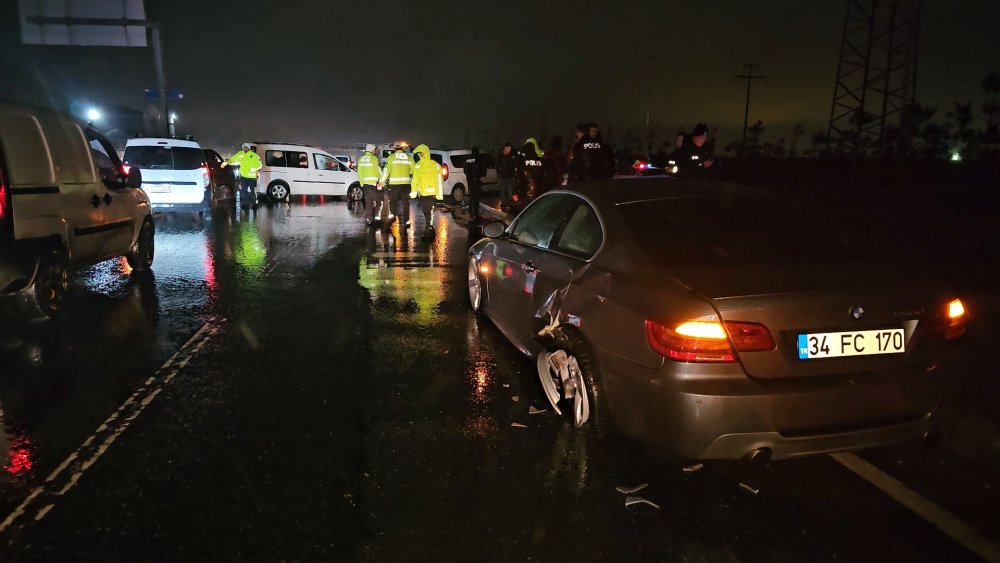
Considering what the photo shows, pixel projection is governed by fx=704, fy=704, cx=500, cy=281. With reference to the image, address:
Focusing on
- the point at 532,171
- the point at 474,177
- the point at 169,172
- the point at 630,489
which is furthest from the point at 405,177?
the point at 630,489

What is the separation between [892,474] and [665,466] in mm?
1158

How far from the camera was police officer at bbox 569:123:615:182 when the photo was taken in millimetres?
12812

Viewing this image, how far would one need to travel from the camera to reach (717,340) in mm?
3127

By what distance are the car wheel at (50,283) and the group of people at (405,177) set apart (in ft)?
23.8

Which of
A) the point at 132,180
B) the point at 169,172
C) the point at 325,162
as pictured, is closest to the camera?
the point at 132,180

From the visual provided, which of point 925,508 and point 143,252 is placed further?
point 143,252

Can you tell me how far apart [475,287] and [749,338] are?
159 inches

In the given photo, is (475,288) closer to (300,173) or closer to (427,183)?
(427,183)

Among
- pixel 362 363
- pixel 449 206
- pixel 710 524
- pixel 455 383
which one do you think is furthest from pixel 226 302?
pixel 449 206

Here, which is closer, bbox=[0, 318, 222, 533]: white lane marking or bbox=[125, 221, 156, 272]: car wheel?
bbox=[0, 318, 222, 533]: white lane marking

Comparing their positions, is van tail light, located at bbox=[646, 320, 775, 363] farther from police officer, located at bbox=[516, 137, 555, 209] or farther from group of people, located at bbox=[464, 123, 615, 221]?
police officer, located at bbox=[516, 137, 555, 209]

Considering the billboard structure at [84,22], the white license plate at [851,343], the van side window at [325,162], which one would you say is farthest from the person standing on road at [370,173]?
the billboard structure at [84,22]

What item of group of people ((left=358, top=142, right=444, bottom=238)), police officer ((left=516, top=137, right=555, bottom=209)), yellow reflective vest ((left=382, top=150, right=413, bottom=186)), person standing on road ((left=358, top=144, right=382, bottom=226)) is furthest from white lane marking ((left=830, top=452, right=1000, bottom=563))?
police officer ((left=516, top=137, right=555, bottom=209))

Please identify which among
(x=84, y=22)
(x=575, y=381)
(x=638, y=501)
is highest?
(x=84, y=22)
